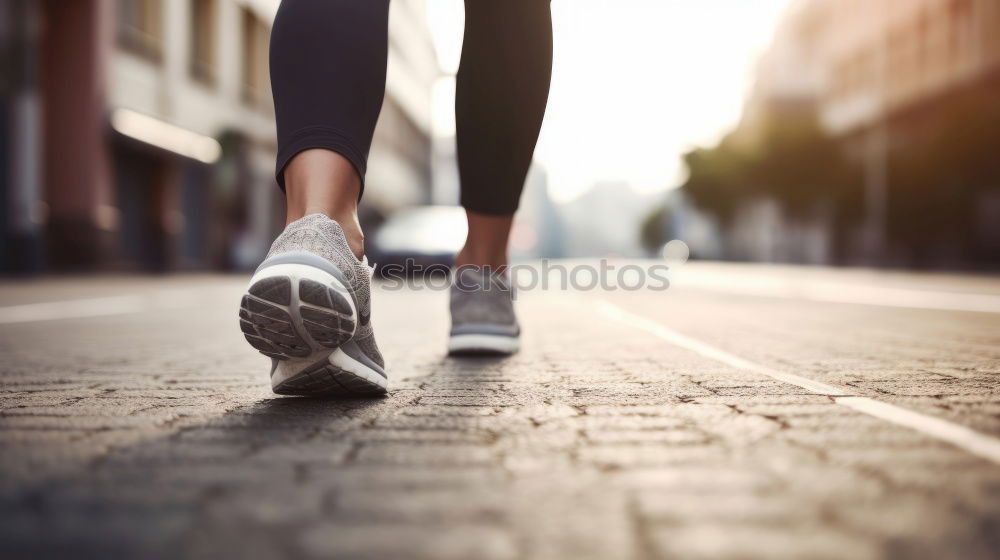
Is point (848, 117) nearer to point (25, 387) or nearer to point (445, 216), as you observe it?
point (445, 216)

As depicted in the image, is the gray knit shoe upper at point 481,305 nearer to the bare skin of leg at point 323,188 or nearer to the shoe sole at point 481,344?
the shoe sole at point 481,344

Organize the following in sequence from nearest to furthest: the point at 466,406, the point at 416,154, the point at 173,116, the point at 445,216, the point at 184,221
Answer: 1. the point at 466,406
2. the point at 445,216
3. the point at 173,116
4. the point at 184,221
5. the point at 416,154

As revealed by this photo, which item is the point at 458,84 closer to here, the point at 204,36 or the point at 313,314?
the point at 313,314

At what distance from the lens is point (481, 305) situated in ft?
8.51

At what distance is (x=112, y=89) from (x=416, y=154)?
32563mm

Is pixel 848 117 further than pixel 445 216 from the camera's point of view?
Yes

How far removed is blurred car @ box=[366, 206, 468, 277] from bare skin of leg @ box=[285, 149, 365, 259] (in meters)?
A: 10.2

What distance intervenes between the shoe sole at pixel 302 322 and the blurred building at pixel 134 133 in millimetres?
12616

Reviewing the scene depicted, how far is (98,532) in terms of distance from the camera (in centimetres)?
91

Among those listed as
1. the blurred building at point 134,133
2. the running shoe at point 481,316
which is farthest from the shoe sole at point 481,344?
the blurred building at point 134,133

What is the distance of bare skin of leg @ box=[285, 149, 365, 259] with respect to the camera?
→ 70.7 inches

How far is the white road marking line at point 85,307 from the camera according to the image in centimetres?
470

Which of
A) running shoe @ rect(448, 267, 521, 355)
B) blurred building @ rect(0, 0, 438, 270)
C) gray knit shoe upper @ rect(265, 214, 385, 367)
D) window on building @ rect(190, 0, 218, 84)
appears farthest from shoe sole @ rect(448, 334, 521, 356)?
window on building @ rect(190, 0, 218, 84)

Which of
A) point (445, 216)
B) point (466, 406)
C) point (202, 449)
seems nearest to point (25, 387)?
point (202, 449)
